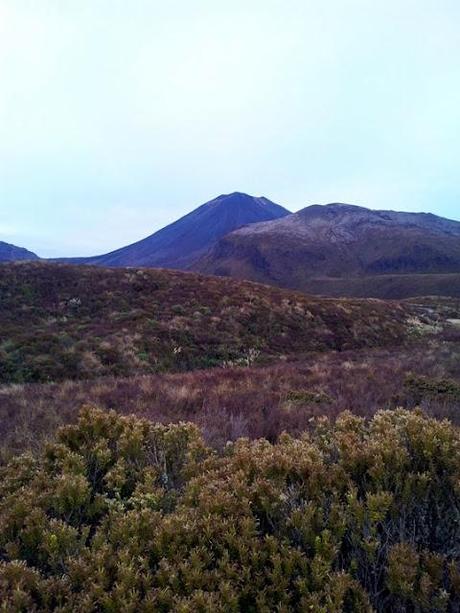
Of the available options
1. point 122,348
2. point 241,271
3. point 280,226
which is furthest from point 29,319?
point 280,226

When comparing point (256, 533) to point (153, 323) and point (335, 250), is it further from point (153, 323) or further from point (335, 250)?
point (335, 250)

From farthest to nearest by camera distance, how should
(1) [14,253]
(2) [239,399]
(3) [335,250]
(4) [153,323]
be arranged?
1. (1) [14,253]
2. (3) [335,250]
3. (4) [153,323]
4. (2) [239,399]

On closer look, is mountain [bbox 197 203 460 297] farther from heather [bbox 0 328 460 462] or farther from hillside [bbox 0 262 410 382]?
heather [bbox 0 328 460 462]

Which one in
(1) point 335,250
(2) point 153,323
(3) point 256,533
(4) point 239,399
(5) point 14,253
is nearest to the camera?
(3) point 256,533

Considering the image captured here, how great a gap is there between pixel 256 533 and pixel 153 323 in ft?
57.2

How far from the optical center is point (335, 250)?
465 ft

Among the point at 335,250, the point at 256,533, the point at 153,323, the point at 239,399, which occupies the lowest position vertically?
the point at 239,399

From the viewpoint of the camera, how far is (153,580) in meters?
2.38

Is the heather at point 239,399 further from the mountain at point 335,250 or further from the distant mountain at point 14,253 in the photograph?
the distant mountain at point 14,253

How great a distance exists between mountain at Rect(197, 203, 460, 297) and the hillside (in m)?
74.1

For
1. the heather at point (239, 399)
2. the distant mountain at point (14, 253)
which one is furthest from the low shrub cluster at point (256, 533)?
the distant mountain at point (14, 253)

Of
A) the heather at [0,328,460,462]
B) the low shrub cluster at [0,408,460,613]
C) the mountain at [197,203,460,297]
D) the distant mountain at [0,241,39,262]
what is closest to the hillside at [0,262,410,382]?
the heather at [0,328,460,462]

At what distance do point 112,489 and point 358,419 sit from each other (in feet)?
A: 7.97

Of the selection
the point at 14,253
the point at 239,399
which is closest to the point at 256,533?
the point at 239,399
